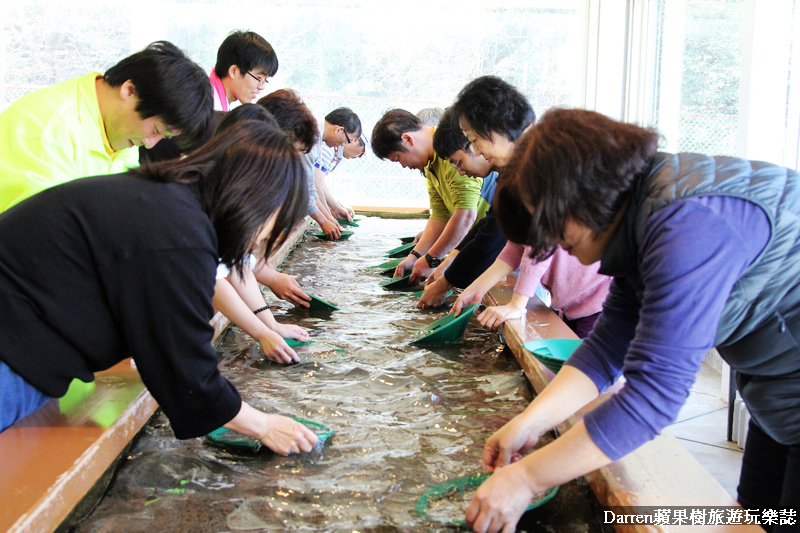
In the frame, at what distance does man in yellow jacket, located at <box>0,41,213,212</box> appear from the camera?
1821 millimetres

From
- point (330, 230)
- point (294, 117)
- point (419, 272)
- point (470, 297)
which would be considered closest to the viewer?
point (470, 297)

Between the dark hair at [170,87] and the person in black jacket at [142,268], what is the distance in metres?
0.64

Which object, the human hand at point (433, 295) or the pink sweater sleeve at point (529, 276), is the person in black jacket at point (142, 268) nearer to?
the pink sweater sleeve at point (529, 276)

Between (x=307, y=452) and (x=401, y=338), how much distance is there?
0.97 metres

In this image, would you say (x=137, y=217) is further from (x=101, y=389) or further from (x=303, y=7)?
(x=303, y=7)

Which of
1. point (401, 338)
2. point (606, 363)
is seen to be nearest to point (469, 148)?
point (401, 338)

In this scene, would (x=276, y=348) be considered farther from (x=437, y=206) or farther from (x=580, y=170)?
(x=437, y=206)

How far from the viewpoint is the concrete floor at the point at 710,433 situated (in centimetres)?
312

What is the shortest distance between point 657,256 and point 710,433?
3105mm

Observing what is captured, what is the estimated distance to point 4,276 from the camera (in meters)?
1.20

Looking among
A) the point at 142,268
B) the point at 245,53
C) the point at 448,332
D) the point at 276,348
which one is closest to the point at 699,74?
the point at 245,53

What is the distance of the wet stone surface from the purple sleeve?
33 centimetres

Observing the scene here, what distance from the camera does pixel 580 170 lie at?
0.99 meters

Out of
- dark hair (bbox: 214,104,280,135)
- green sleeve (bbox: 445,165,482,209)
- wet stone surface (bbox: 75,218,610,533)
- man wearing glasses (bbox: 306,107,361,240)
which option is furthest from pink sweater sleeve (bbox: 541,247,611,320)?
man wearing glasses (bbox: 306,107,361,240)
